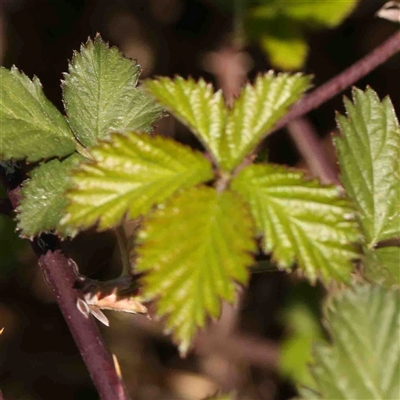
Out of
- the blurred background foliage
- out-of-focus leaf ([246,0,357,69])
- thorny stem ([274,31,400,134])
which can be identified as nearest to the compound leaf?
thorny stem ([274,31,400,134])

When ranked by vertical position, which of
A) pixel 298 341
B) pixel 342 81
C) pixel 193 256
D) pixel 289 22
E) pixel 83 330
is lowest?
pixel 298 341

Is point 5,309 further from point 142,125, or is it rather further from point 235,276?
point 235,276

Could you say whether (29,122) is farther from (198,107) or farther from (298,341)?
(298,341)

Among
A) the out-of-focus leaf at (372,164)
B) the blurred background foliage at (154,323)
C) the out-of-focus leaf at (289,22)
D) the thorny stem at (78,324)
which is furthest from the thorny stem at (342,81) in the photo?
the blurred background foliage at (154,323)

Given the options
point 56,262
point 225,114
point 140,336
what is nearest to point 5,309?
point 140,336

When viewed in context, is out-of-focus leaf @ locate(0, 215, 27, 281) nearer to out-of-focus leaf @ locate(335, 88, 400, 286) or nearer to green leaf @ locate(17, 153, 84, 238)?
green leaf @ locate(17, 153, 84, 238)

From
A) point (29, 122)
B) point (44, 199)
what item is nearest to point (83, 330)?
point (44, 199)
